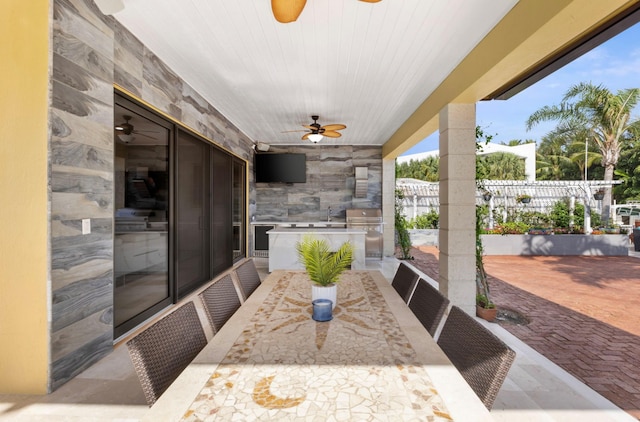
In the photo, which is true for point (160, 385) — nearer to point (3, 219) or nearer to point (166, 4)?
point (3, 219)

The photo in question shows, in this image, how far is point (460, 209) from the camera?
3297 millimetres

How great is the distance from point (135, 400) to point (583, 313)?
A: 449cm

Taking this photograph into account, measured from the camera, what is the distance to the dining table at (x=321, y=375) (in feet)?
2.69

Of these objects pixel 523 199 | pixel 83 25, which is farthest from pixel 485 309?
pixel 523 199

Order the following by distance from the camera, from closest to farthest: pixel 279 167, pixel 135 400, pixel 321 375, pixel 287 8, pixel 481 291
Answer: pixel 321 375, pixel 287 8, pixel 135 400, pixel 481 291, pixel 279 167

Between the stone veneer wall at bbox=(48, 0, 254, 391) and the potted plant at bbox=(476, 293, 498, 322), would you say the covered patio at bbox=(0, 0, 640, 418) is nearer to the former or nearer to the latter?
the stone veneer wall at bbox=(48, 0, 254, 391)

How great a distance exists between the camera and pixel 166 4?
2.19 meters

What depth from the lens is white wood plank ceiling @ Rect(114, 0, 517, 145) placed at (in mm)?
2236

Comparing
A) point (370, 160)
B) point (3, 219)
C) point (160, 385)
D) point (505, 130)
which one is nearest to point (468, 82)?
point (160, 385)

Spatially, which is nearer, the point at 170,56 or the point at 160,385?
the point at 160,385

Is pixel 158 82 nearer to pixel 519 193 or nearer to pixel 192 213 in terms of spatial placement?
pixel 192 213

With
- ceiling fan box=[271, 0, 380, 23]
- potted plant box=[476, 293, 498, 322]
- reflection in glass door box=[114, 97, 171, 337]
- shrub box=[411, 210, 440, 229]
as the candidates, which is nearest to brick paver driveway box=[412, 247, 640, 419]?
potted plant box=[476, 293, 498, 322]

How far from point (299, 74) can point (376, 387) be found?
3240 mm

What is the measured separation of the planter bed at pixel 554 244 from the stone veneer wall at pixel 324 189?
3132mm
